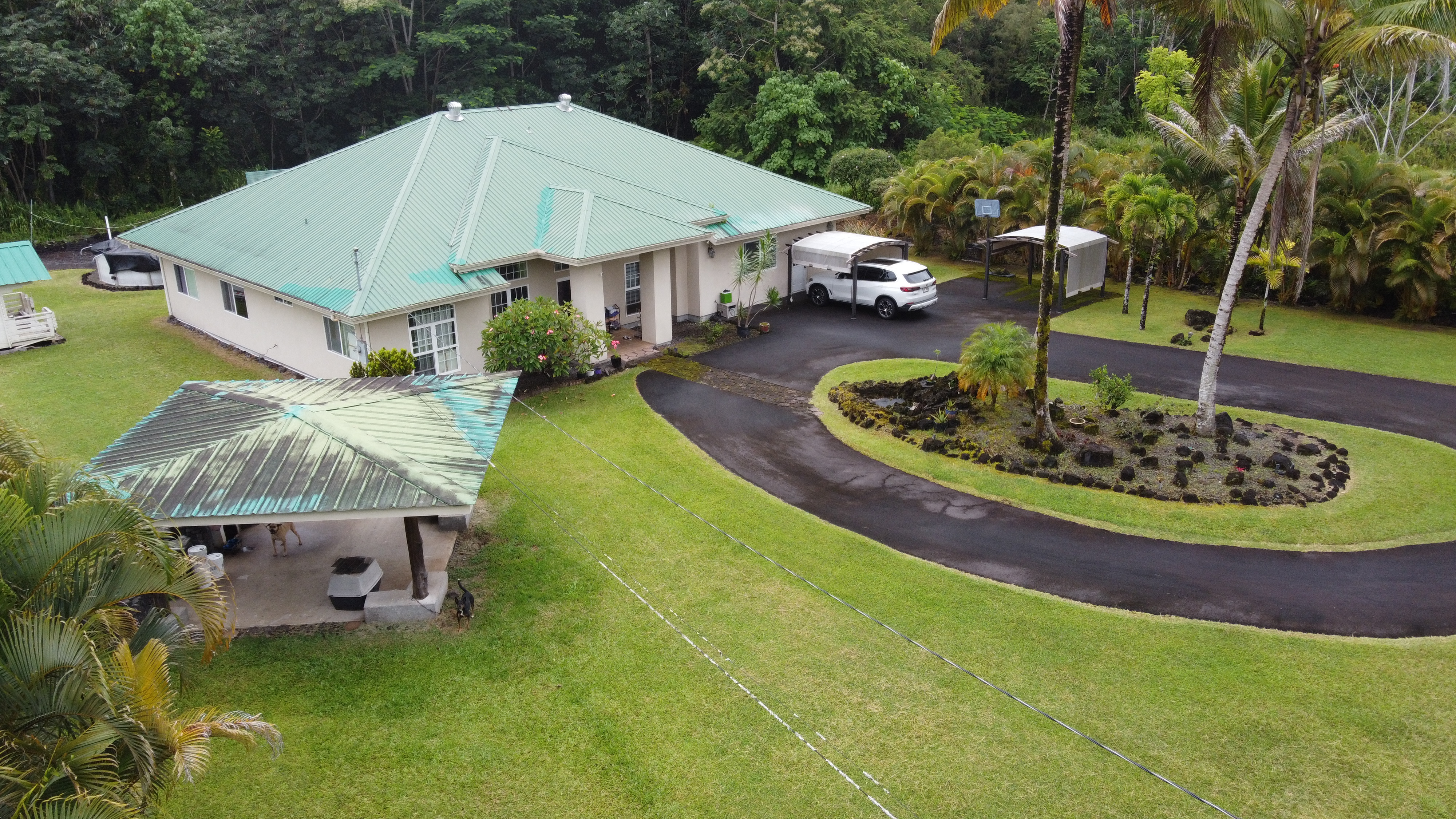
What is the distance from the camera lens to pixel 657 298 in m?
26.0

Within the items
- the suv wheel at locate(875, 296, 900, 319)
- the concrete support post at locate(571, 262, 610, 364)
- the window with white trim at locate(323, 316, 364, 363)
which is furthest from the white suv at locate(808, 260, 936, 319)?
the window with white trim at locate(323, 316, 364, 363)

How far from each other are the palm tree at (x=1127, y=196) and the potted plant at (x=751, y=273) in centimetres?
1012

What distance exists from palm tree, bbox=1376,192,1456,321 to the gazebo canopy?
2542 cm

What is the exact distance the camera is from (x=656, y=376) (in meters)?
24.3

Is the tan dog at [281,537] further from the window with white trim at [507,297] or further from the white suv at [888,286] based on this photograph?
the white suv at [888,286]

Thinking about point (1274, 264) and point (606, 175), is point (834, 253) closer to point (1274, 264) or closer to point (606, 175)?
point (606, 175)

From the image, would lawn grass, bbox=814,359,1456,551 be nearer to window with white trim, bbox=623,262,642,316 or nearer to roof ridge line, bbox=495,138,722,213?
window with white trim, bbox=623,262,642,316

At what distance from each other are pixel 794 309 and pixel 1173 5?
15174mm

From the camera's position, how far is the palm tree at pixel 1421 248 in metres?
26.5

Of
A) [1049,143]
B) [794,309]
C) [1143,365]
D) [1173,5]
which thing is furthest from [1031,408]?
[1049,143]

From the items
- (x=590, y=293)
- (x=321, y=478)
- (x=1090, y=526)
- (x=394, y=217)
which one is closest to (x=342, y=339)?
(x=394, y=217)

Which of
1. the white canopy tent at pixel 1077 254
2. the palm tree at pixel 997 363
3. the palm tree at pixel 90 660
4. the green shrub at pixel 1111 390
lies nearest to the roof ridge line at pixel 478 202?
the palm tree at pixel 997 363

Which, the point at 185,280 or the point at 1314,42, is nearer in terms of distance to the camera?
the point at 1314,42

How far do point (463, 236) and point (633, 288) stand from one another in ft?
18.2
